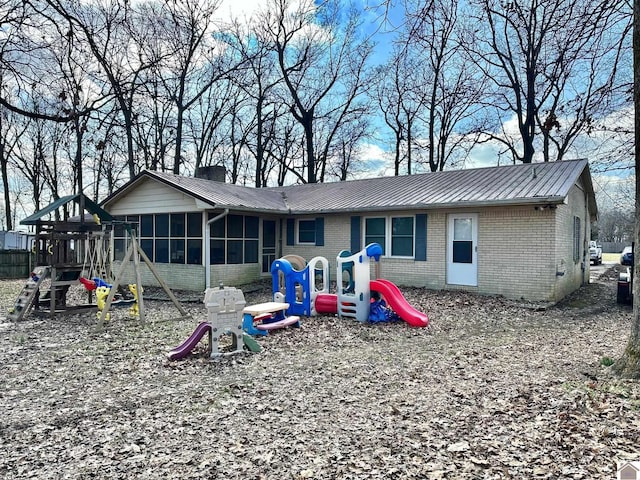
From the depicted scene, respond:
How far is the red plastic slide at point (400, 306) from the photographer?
26.4ft

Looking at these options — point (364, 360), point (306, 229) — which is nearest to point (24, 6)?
point (364, 360)

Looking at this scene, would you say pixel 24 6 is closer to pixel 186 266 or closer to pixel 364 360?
pixel 364 360

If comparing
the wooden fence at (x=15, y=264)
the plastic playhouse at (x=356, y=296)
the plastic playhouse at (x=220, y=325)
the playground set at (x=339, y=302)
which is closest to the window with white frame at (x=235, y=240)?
the playground set at (x=339, y=302)

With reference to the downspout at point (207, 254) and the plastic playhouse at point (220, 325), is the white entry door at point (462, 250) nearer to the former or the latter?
the downspout at point (207, 254)

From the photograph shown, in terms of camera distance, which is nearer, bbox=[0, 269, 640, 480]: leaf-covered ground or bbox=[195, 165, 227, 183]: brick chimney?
bbox=[0, 269, 640, 480]: leaf-covered ground

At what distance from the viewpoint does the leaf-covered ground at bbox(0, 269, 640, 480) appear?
3072mm

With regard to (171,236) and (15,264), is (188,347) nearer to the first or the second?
(171,236)

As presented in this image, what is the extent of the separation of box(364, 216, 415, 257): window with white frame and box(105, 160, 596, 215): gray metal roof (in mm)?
584

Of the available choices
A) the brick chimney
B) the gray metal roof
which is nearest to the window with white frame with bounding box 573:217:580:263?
the gray metal roof

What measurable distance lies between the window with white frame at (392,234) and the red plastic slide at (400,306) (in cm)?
396

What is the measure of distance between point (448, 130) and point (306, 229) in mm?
14014

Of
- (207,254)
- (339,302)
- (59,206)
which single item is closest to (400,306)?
(339,302)

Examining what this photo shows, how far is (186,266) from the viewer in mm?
13016

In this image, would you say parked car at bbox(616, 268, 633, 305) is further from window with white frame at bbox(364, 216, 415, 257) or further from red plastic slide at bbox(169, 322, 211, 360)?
red plastic slide at bbox(169, 322, 211, 360)
